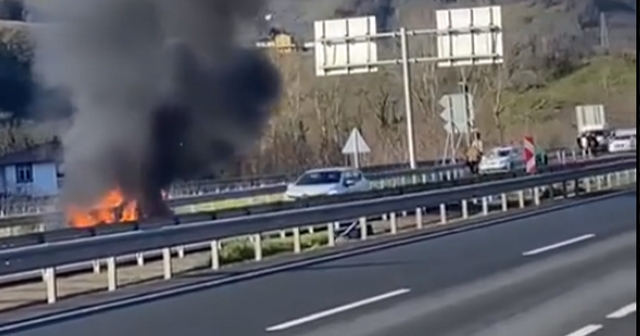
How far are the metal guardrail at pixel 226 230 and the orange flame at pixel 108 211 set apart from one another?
320 inches

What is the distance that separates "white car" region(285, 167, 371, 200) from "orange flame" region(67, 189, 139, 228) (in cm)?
455

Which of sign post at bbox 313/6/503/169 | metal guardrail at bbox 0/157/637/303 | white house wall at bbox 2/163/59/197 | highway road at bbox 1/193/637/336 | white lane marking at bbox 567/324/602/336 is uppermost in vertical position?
sign post at bbox 313/6/503/169

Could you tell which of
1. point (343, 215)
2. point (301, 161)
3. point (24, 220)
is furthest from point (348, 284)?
point (301, 161)

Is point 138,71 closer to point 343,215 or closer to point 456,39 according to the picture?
point 456,39

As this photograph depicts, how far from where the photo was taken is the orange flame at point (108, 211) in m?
34.3

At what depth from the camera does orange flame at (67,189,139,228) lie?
113ft

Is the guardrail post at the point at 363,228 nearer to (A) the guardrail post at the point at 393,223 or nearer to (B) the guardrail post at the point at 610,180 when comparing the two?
(A) the guardrail post at the point at 393,223

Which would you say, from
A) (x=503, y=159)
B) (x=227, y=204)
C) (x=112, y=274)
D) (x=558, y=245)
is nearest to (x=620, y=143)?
(x=503, y=159)

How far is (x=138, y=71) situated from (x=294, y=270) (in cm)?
2034

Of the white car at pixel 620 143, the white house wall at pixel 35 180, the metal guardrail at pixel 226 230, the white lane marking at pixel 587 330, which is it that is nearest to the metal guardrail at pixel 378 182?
the metal guardrail at pixel 226 230

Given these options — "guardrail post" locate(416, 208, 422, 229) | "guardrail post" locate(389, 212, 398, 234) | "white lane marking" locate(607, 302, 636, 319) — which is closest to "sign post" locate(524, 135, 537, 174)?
"guardrail post" locate(416, 208, 422, 229)

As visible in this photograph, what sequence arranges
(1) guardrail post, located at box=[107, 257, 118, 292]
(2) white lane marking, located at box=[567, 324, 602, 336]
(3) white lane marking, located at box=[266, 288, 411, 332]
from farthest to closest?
1. (1) guardrail post, located at box=[107, 257, 118, 292]
2. (3) white lane marking, located at box=[266, 288, 411, 332]
3. (2) white lane marking, located at box=[567, 324, 602, 336]

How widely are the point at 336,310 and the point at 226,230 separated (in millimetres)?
5776

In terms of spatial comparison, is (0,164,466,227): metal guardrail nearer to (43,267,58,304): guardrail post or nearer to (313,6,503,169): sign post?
(313,6,503,169): sign post
